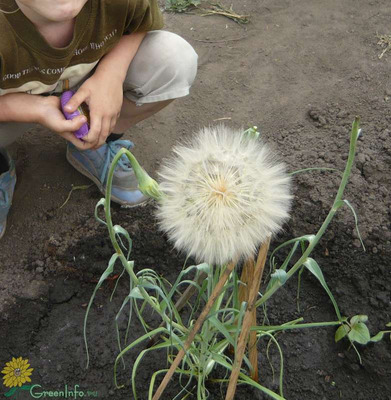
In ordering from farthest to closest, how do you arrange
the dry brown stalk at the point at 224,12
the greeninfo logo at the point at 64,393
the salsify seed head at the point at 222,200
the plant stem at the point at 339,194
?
the dry brown stalk at the point at 224,12
the greeninfo logo at the point at 64,393
the salsify seed head at the point at 222,200
the plant stem at the point at 339,194

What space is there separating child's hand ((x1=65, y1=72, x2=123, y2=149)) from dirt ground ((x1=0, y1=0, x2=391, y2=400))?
0.39m

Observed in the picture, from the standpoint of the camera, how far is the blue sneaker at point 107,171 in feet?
6.78

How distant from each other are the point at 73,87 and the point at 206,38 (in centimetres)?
110

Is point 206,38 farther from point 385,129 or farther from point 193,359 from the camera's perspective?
point 193,359

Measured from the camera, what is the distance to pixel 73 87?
1904 mm

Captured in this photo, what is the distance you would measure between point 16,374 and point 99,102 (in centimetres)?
87

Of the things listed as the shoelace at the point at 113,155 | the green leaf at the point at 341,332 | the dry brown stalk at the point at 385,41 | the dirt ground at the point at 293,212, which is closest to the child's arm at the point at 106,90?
the shoelace at the point at 113,155

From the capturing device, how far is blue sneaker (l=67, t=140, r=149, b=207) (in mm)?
2066

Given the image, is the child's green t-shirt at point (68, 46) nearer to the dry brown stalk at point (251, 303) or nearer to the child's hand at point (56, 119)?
the child's hand at point (56, 119)

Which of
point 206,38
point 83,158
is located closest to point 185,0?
point 206,38

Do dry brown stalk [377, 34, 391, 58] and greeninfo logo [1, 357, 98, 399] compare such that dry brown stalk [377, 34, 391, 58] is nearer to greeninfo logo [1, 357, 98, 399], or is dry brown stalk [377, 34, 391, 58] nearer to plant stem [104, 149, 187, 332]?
plant stem [104, 149, 187, 332]

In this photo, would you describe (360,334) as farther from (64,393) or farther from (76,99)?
(76,99)

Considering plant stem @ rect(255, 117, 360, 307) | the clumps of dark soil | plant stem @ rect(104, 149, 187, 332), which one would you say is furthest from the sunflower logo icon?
plant stem @ rect(255, 117, 360, 307)

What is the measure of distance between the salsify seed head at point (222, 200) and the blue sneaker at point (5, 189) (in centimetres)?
108
